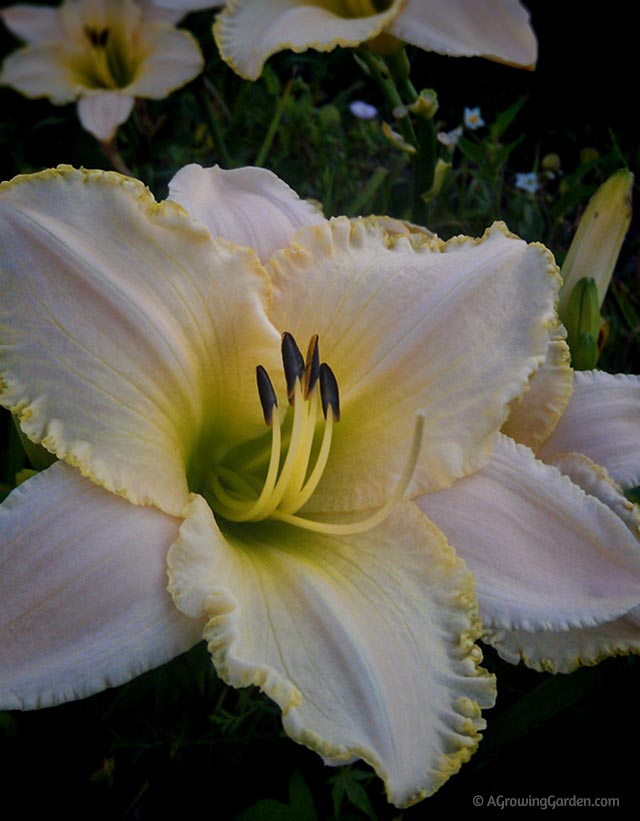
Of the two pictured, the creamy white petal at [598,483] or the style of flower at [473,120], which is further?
the style of flower at [473,120]

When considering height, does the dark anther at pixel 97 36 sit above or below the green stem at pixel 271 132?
above

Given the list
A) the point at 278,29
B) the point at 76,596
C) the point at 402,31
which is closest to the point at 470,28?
the point at 402,31

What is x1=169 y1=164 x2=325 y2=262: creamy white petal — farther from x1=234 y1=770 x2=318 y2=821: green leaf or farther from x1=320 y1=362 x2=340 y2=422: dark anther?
x1=234 y1=770 x2=318 y2=821: green leaf

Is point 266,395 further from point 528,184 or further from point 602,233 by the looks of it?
point 528,184

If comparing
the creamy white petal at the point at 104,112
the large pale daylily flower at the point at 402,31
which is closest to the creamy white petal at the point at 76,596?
the large pale daylily flower at the point at 402,31

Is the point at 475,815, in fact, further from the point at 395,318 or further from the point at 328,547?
the point at 395,318

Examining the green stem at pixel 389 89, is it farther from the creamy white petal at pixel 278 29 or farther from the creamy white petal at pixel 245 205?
the creamy white petal at pixel 245 205

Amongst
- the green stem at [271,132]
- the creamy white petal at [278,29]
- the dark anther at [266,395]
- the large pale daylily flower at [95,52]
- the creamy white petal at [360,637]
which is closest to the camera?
the creamy white petal at [360,637]
